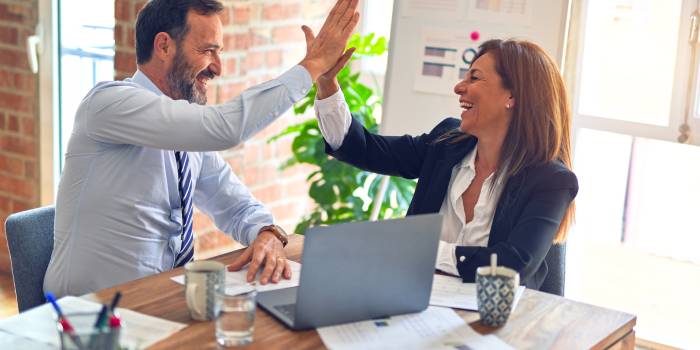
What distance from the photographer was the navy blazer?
213 cm

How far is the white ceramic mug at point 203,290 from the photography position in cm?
175

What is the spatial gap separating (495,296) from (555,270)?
592mm

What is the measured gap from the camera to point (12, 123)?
3.99 meters

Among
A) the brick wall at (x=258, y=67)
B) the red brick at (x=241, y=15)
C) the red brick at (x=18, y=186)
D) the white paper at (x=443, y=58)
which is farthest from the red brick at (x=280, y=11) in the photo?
the red brick at (x=18, y=186)

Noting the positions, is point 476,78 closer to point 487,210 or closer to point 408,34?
point 487,210

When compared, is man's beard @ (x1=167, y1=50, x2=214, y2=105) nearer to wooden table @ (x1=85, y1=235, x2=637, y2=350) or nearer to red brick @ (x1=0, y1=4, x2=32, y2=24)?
wooden table @ (x1=85, y1=235, x2=637, y2=350)

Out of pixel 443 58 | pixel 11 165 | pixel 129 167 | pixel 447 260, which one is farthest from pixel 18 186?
pixel 447 260

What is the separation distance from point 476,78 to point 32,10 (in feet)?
6.99

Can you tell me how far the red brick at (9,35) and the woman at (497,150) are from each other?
193 cm

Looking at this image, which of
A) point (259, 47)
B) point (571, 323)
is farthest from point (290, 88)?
point (259, 47)

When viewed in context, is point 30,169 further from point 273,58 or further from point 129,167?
point 129,167

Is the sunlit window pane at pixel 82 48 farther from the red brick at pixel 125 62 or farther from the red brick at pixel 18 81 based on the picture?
the red brick at pixel 125 62

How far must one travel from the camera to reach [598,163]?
138 inches

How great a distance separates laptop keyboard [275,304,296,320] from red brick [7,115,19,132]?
2.50m
